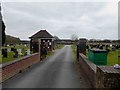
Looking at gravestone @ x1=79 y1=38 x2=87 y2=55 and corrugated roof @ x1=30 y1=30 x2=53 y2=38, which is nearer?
gravestone @ x1=79 y1=38 x2=87 y2=55

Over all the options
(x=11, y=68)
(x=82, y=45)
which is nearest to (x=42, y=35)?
(x=82, y=45)

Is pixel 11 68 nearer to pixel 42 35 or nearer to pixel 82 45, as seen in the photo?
pixel 82 45

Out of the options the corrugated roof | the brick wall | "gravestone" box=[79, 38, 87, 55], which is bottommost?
the brick wall

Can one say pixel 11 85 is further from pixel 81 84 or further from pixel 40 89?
pixel 81 84

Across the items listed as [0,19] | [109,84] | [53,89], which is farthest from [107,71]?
[0,19]

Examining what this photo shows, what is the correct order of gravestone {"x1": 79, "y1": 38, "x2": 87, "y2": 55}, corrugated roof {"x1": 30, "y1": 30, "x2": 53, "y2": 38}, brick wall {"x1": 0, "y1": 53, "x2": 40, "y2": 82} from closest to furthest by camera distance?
brick wall {"x1": 0, "y1": 53, "x2": 40, "y2": 82}, gravestone {"x1": 79, "y1": 38, "x2": 87, "y2": 55}, corrugated roof {"x1": 30, "y1": 30, "x2": 53, "y2": 38}

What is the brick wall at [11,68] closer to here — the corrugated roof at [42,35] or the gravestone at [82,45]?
the gravestone at [82,45]

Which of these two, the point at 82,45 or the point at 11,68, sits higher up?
the point at 82,45

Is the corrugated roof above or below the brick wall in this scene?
above

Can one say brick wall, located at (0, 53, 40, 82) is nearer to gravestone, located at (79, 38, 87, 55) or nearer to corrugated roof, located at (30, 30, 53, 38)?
gravestone, located at (79, 38, 87, 55)

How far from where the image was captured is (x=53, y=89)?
34.8 feet

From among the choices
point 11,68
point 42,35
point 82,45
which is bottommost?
point 11,68

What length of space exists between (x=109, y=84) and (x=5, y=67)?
7002 mm


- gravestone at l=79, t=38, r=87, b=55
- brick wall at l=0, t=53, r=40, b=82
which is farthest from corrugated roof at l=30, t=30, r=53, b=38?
brick wall at l=0, t=53, r=40, b=82
